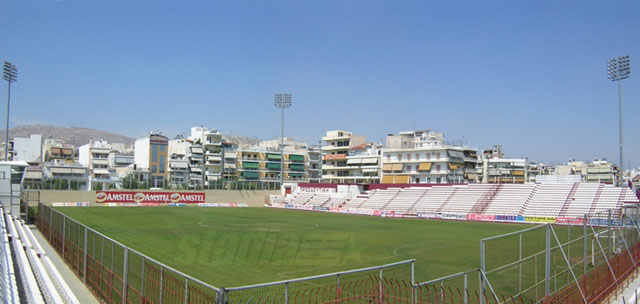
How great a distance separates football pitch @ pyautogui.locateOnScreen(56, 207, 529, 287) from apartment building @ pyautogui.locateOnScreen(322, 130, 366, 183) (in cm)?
5848

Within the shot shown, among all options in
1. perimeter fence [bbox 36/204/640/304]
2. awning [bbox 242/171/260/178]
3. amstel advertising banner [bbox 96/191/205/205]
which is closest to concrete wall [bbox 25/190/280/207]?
amstel advertising banner [bbox 96/191/205/205]

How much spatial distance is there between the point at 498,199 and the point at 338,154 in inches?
1995

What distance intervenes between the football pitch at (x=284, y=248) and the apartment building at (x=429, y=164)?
127 feet

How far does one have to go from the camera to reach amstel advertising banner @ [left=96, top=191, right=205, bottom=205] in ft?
225

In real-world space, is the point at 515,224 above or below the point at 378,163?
below

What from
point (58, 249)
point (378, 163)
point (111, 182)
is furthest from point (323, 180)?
point (58, 249)

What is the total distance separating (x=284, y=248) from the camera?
2783cm

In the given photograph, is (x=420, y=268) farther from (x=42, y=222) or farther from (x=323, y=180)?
(x=323, y=180)

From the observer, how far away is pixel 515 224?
1911 inches

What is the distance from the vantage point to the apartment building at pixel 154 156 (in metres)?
111

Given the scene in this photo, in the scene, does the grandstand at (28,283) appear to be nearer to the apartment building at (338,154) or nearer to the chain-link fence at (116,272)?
the chain-link fence at (116,272)

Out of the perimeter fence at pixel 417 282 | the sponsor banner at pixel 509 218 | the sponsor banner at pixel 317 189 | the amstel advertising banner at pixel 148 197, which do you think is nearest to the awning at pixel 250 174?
the sponsor banner at pixel 317 189

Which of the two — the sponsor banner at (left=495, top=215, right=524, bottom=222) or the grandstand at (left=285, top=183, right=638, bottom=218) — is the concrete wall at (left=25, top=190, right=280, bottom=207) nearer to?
A: the grandstand at (left=285, top=183, right=638, bottom=218)

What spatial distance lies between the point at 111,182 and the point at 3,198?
76.6 metres
